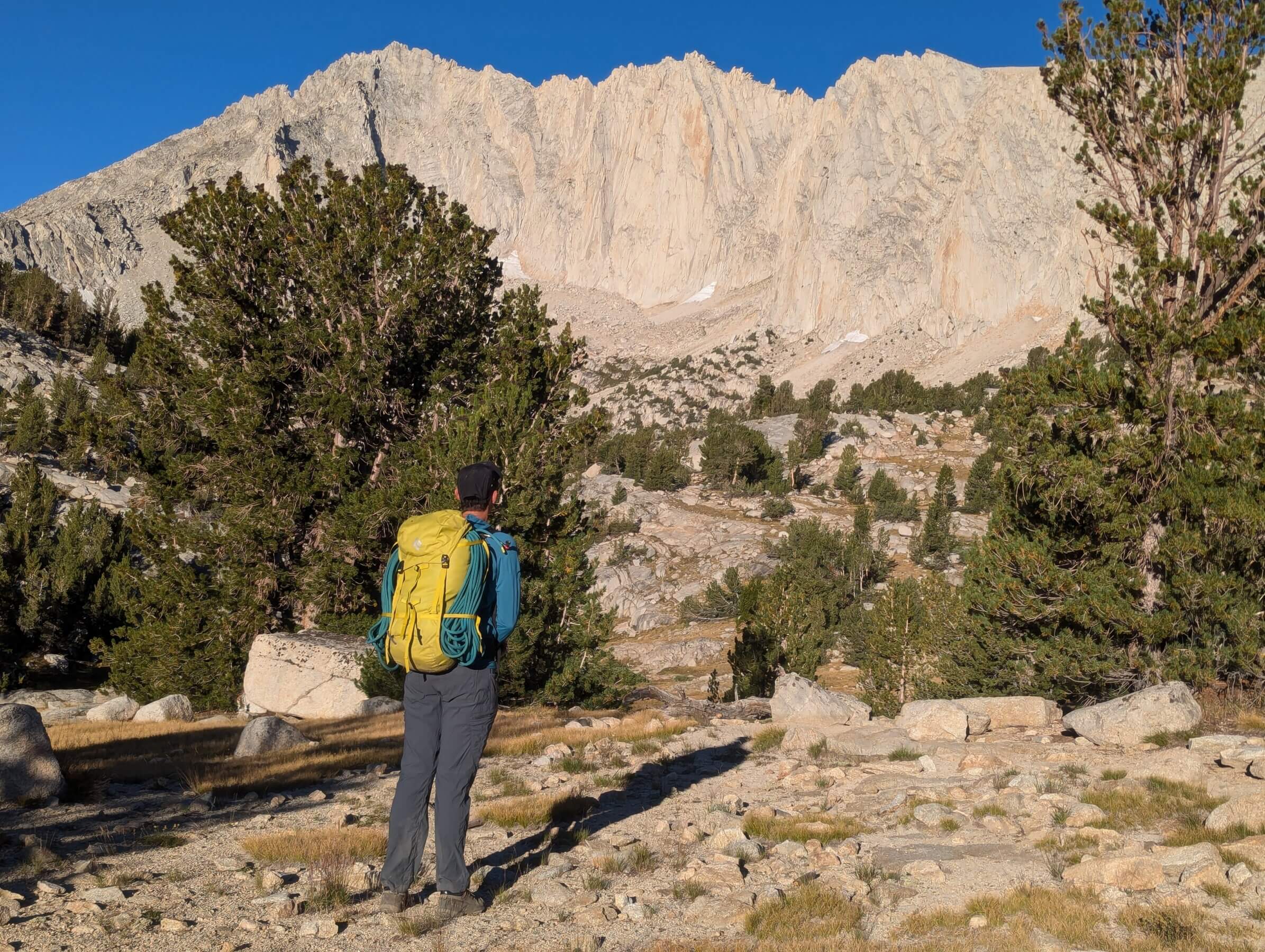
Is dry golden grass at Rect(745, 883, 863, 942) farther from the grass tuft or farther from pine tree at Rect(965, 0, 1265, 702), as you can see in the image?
pine tree at Rect(965, 0, 1265, 702)

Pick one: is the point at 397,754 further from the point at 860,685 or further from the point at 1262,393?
the point at 860,685

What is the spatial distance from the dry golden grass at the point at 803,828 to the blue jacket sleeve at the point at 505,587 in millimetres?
2920

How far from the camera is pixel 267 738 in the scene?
33.2 feet

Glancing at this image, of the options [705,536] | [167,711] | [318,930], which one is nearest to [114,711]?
[167,711]

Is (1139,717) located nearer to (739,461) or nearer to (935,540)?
(935,540)

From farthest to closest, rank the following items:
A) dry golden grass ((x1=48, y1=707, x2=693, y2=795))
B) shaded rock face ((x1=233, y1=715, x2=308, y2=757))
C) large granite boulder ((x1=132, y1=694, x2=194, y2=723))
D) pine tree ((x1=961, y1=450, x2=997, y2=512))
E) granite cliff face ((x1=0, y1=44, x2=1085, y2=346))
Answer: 1. granite cliff face ((x1=0, y1=44, x2=1085, y2=346))
2. pine tree ((x1=961, y1=450, x2=997, y2=512))
3. large granite boulder ((x1=132, y1=694, x2=194, y2=723))
4. shaded rock face ((x1=233, y1=715, x2=308, y2=757))
5. dry golden grass ((x1=48, y1=707, x2=693, y2=795))

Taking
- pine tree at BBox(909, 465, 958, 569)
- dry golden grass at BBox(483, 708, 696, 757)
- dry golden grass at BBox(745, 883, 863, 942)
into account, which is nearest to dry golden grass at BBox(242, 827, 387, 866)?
dry golden grass at BBox(745, 883, 863, 942)

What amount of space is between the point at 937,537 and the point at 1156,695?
149ft

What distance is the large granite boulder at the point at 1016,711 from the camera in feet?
37.0

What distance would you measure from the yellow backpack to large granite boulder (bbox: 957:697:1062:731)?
8.52m

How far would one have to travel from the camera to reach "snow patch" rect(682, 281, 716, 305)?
16150 centimetres

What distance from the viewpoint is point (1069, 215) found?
114m

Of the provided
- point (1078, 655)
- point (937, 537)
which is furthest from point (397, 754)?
point (937, 537)

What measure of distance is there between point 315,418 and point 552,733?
40.7 ft
